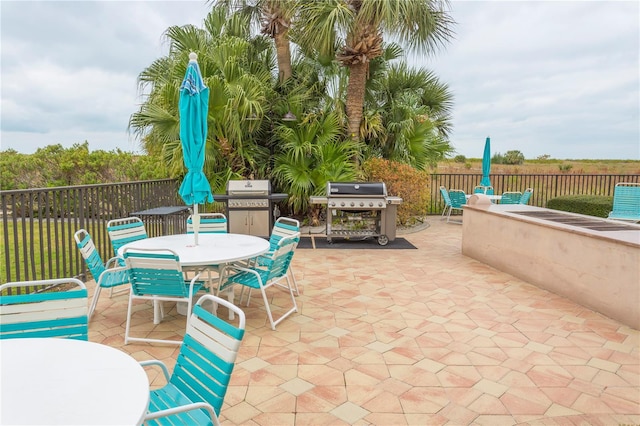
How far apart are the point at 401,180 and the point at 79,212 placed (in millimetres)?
5505

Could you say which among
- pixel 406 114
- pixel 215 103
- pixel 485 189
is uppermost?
pixel 406 114

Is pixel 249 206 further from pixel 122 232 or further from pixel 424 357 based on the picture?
pixel 424 357

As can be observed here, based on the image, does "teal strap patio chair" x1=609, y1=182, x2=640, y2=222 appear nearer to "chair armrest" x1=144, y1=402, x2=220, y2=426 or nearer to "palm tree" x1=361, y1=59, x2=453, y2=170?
"palm tree" x1=361, y1=59, x2=453, y2=170

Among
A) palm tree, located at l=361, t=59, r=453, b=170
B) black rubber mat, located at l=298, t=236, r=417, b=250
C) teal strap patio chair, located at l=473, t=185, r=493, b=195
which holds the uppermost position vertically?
palm tree, located at l=361, t=59, r=453, b=170

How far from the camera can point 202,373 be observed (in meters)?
1.62

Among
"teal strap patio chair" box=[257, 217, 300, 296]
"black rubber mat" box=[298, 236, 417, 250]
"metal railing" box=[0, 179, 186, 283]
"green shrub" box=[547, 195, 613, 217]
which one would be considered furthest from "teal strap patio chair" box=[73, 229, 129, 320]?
"green shrub" box=[547, 195, 613, 217]

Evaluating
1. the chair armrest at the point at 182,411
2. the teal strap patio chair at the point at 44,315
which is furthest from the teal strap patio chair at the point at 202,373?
the teal strap patio chair at the point at 44,315

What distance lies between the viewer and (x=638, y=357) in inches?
119

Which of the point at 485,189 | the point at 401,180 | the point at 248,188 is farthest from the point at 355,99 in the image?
the point at 485,189

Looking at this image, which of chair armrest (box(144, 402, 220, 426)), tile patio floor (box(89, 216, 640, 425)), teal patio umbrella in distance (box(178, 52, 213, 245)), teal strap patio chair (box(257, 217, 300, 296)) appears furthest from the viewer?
teal strap patio chair (box(257, 217, 300, 296))

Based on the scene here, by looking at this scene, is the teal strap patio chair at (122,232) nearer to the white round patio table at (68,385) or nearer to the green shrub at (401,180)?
the white round patio table at (68,385)

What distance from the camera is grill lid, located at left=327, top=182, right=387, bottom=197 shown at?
269 inches

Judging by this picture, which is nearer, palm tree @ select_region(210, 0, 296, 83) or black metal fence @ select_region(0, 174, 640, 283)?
black metal fence @ select_region(0, 174, 640, 283)

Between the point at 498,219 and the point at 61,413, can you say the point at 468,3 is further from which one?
the point at 61,413
